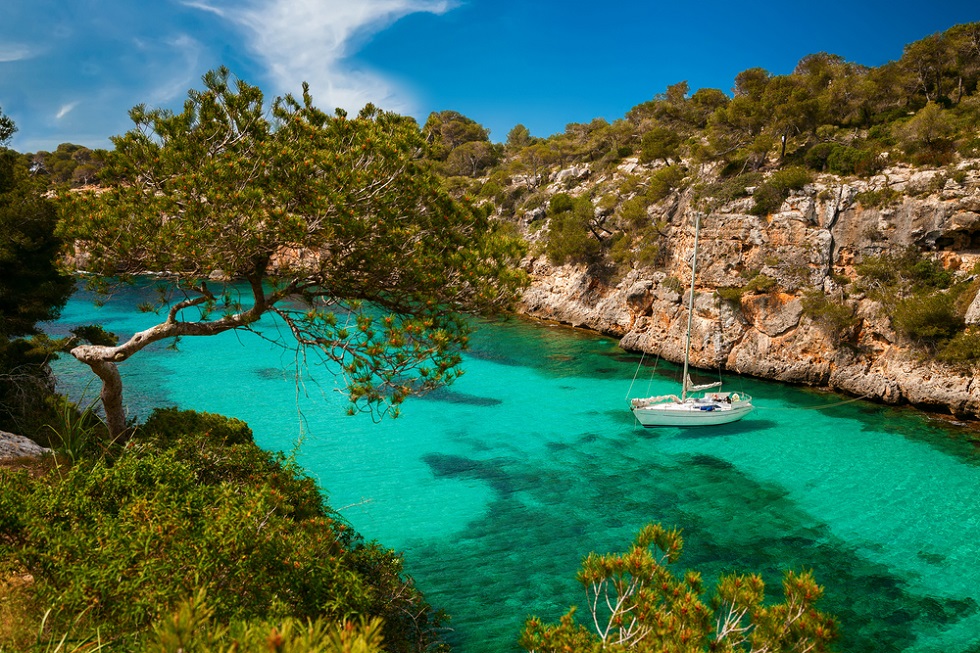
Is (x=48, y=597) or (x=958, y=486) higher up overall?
(x=48, y=597)

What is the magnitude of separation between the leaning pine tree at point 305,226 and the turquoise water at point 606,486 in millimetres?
1597

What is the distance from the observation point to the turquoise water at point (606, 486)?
10.1m

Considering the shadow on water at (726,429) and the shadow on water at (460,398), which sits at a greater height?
the shadow on water at (726,429)

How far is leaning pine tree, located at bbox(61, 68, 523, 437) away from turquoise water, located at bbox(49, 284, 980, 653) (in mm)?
1597

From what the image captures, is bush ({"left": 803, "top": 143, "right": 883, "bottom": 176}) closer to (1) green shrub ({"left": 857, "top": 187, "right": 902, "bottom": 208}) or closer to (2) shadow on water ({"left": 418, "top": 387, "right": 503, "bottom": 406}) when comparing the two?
(1) green shrub ({"left": 857, "top": 187, "right": 902, "bottom": 208})

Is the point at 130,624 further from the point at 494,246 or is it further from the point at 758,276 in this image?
the point at 758,276

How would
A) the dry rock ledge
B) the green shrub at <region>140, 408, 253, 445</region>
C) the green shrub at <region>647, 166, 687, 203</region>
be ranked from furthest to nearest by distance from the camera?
the green shrub at <region>647, 166, 687, 203</region>, the dry rock ledge, the green shrub at <region>140, 408, 253, 445</region>

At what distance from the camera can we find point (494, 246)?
751 cm

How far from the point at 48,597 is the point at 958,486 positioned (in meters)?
19.9

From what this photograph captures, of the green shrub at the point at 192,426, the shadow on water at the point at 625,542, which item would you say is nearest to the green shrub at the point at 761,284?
the shadow on water at the point at 625,542

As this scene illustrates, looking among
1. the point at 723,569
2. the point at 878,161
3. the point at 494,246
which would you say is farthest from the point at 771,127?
the point at 494,246

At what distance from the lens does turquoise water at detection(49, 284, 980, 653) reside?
10148 mm

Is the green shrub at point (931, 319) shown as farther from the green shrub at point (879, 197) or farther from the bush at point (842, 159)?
the bush at point (842, 159)

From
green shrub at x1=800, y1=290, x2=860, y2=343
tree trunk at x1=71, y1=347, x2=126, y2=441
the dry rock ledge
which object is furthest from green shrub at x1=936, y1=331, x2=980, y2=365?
tree trunk at x1=71, y1=347, x2=126, y2=441
